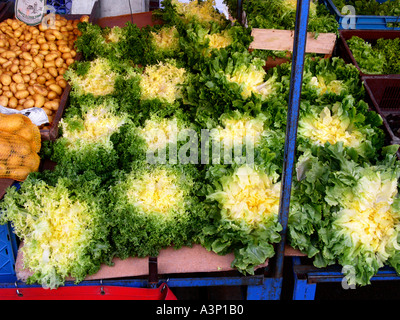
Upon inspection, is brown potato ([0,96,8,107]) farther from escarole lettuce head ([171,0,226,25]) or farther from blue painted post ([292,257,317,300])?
blue painted post ([292,257,317,300])

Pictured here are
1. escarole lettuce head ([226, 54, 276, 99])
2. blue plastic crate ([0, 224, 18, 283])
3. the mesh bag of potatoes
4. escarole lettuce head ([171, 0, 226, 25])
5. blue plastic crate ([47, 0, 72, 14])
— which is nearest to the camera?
blue plastic crate ([0, 224, 18, 283])

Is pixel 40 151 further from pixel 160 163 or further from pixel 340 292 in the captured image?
pixel 340 292

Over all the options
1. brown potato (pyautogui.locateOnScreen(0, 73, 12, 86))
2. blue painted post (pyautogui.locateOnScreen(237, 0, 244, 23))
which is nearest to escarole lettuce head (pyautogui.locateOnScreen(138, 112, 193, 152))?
brown potato (pyautogui.locateOnScreen(0, 73, 12, 86))

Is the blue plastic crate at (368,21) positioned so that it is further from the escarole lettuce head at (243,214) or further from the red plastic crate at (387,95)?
the escarole lettuce head at (243,214)

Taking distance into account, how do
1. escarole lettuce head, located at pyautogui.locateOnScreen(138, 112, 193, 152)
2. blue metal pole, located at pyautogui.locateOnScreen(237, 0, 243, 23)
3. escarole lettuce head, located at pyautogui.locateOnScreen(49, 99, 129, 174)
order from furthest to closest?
blue metal pole, located at pyautogui.locateOnScreen(237, 0, 243, 23), escarole lettuce head, located at pyautogui.locateOnScreen(138, 112, 193, 152), escarole lettuce head, located at pyautogui.locateOnScreen(49, 99, 129, 174)

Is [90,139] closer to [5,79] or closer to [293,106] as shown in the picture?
[5,79]

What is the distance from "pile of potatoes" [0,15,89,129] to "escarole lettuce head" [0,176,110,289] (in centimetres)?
96

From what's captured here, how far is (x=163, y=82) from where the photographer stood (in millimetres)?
3334

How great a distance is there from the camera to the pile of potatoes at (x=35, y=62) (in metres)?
3.39

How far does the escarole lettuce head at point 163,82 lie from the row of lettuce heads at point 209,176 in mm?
13

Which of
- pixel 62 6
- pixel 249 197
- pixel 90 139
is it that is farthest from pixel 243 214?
pixel 62 6

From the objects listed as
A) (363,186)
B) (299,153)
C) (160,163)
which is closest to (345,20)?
(299,153)

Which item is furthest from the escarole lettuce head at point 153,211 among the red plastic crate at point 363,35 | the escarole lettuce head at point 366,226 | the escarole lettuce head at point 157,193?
the red plastic crate at point 363,35

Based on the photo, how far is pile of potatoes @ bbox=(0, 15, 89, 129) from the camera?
3393mm
